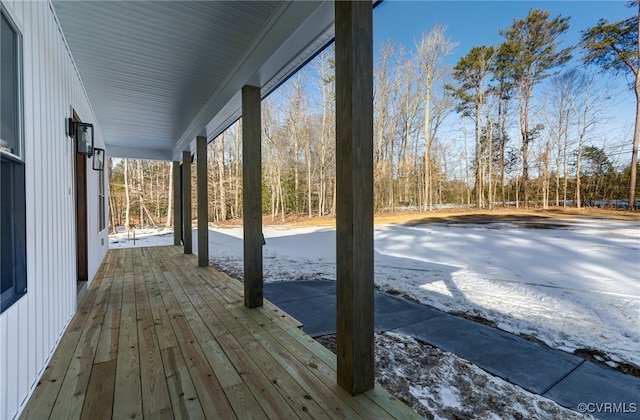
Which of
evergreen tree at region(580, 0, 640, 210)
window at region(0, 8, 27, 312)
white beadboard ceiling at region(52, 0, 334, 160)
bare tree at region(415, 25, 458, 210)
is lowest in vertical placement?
window at region(0, 8, 27, 312)

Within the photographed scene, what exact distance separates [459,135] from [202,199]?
32.7 ft

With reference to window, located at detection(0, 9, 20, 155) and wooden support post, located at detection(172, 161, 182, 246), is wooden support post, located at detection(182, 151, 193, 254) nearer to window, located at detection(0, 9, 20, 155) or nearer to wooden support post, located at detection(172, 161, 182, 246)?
wooden support post, located at detection(172, 161, 182, 246)

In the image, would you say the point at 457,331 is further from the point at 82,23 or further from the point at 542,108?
the point at 542,108

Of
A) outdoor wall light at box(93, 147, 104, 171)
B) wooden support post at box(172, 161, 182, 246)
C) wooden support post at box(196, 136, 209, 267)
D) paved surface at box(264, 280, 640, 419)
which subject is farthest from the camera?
wooden support post at box(172, 161, 182, 246)

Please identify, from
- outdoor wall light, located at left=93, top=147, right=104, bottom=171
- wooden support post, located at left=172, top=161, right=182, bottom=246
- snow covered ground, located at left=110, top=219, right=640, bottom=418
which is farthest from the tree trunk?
wooden support post, located at left=172, top=161, right=182, bottom=246

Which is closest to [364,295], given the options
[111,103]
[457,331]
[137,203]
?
[457,331]

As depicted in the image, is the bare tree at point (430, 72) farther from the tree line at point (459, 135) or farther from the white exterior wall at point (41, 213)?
the white exterior wall at point (41, 213)

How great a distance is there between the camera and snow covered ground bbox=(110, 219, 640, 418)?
95.3 inches

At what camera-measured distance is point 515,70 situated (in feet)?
24.8

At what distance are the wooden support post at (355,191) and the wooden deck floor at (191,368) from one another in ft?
0.72

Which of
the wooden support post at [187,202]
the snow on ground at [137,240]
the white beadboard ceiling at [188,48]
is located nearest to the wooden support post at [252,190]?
the white beadboard ceiling at [188,48]

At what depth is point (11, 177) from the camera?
4.46ft

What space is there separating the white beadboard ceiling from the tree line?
586 cm

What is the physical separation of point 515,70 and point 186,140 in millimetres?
8516
